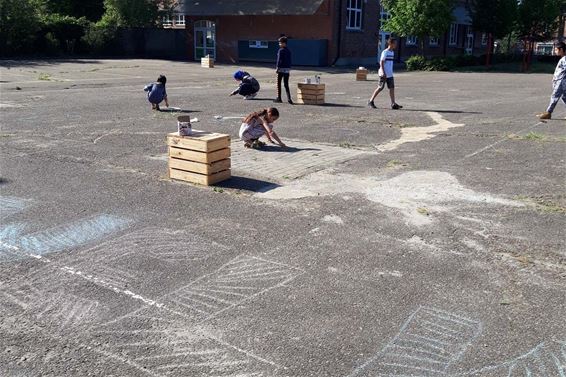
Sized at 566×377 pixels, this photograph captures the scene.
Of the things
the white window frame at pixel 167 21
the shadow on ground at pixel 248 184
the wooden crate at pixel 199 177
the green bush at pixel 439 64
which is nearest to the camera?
the shadow on ground at pixel 248 184

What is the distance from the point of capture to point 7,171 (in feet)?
26.5

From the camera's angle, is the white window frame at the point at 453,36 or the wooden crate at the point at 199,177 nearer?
the wooden crate at the point at 199,177

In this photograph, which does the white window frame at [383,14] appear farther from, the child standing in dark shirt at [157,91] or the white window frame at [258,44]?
the child standing in dark shirt at [157,91]

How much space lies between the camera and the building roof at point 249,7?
3719cm

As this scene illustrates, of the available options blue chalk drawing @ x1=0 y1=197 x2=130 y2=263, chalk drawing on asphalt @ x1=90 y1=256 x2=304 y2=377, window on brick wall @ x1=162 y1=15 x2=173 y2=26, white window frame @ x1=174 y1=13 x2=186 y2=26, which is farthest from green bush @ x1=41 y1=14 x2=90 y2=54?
chalk drawing on asphalt @ x1=90 y1=256 x2=304 y2=377

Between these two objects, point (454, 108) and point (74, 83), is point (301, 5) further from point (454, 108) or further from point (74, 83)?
point (454, 108)

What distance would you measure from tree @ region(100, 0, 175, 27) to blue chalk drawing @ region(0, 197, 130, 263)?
39356 millimetres

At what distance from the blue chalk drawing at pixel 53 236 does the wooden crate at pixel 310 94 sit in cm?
1102

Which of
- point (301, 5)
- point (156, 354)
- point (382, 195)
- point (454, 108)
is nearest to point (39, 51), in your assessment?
point (301, 5)

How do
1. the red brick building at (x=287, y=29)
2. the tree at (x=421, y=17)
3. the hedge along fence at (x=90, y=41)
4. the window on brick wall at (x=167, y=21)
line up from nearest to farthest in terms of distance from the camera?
the tree at (x=421, y=17), the red brick building at (x=287, y=29), the hedge along fence at (x=90, y=41), the window on brick wall at (x=167, y=21)

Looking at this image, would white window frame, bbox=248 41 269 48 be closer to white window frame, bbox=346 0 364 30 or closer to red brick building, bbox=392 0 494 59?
white window frame, bbox=346 0 364 30

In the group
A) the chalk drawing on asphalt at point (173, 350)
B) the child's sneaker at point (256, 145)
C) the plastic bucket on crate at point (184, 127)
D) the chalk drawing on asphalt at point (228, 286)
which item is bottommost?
the chalk drawing on asphalt at point (173, 350)

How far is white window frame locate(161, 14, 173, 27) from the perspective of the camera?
44991mm

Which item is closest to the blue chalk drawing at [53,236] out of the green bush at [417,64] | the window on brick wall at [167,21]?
the green bush at [417,64]
